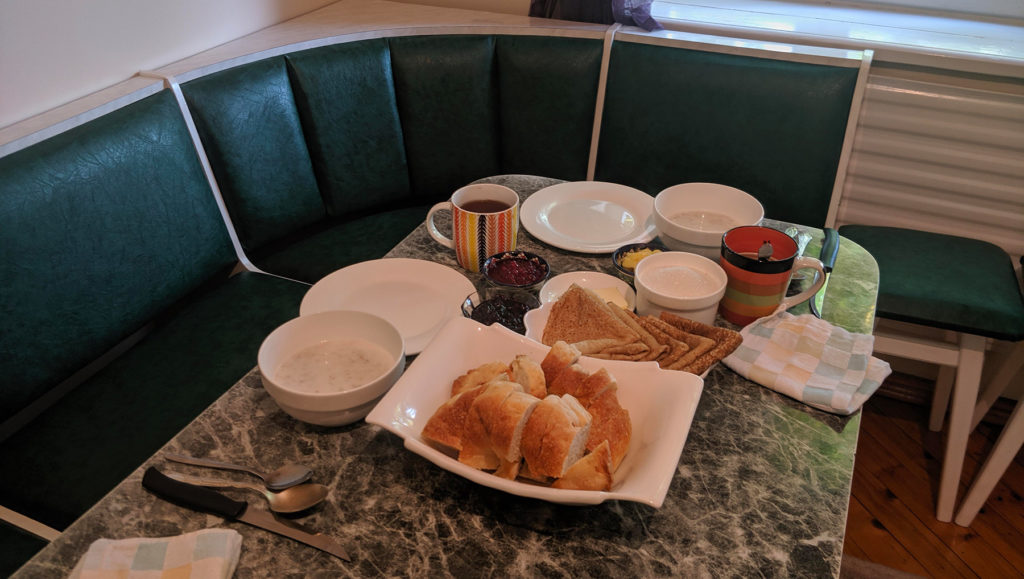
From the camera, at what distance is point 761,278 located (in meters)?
1.11

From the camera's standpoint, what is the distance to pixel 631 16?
7.11 feet

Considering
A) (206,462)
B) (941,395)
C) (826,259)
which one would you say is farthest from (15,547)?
(941,395)

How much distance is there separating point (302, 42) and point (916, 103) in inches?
73.7

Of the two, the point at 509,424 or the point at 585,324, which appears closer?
the point at 509,424

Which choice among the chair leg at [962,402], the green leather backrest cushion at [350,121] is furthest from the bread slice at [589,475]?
the chair leg at [962,402]

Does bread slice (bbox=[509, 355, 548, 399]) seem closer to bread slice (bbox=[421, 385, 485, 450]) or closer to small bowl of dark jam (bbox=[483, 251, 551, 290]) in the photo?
bread slice (bbox=[421, 385, 485, 450])

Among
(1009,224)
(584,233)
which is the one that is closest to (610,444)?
(584,233)

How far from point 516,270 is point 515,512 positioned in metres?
0.51

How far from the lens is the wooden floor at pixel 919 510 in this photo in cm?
188

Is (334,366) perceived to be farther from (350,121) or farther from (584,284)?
(350,121)

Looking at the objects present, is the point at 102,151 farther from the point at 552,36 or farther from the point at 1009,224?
the point at 1009,224

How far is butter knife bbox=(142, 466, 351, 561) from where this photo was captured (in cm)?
80

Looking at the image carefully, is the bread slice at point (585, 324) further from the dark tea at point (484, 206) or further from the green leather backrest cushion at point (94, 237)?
the green leather backrest cushion at point (94, 237)

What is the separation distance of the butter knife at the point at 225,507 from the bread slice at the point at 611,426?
13.1 inches
